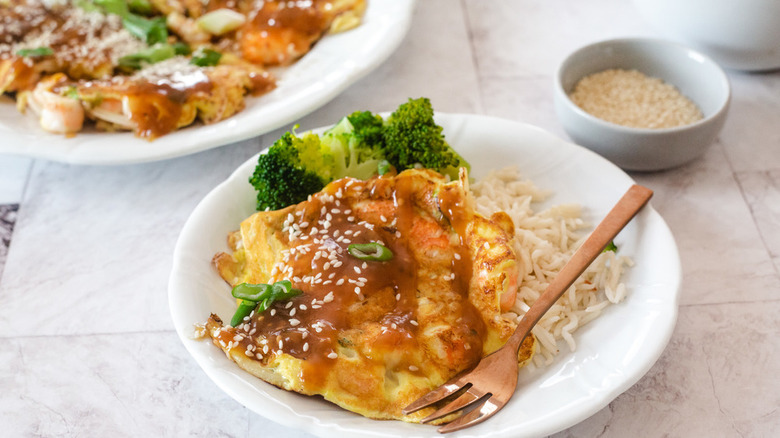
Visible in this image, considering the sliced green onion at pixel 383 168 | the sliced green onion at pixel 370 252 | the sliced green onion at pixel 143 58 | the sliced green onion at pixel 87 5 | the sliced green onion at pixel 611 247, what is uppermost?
the sliced green onion at pixel 87 5

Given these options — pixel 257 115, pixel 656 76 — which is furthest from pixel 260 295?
pixel 656 76

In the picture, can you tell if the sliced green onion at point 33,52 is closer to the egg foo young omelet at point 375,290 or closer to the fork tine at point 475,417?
the egg foo young omelet at point 375,290

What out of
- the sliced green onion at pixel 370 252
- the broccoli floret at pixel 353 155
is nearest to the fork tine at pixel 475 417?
the sliced green onion at pixel 370 252

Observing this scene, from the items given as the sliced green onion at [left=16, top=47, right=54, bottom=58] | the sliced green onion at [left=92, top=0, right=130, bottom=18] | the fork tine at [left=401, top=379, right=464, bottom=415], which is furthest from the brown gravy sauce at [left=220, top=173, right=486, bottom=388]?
the sliced green onion at [left=92, top=0, right=130, bottom=18]

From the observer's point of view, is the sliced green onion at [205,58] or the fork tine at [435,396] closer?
the fork tine at [435,396]

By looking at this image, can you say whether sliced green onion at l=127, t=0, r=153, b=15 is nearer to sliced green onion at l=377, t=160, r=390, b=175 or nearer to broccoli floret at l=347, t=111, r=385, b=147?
broccoli floret at l=347, t=111, r=385, b=147

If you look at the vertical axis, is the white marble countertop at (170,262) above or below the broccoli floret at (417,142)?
below
